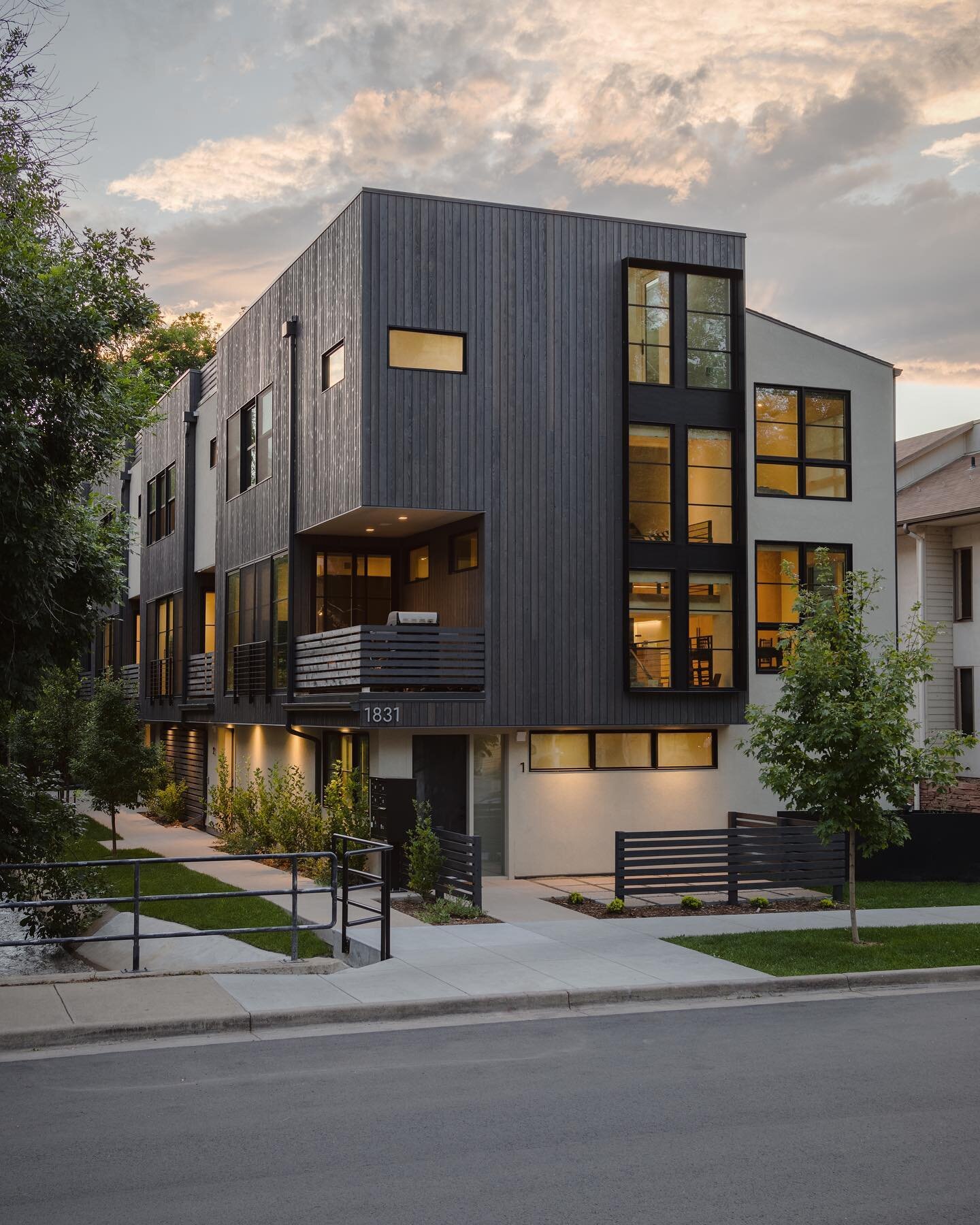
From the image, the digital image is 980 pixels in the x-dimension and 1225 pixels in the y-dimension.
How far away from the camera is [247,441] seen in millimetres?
28641

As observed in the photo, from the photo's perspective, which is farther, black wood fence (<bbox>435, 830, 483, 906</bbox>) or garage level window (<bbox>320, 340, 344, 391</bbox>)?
garage level window (<bbox>320, 340, 344, 391</bbox>)

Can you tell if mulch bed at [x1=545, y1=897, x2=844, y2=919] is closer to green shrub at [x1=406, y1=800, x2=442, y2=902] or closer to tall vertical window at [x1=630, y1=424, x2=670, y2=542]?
green shrub at [x1=406, y1=800, x2=442, y2=902]

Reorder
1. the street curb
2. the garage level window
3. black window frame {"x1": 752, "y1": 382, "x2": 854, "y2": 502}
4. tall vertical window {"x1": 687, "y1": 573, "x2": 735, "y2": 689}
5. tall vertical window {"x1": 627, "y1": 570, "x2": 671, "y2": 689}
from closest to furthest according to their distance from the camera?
1. the street curb
2. the garage level window
3. tall vertical window {"x1": 627, "y1": 570, "x2": 671, "y2": 689}
4. tall vertical window {"x1": 687, "y1": 573, "x2": 735, "y2": 689}
5. black window frame {"x1": 752, "y1": 382, "x2": 854, "y2": 502}

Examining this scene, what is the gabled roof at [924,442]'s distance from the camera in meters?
35.6

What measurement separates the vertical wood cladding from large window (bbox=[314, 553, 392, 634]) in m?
4.41

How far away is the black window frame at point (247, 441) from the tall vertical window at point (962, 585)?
16742 mm

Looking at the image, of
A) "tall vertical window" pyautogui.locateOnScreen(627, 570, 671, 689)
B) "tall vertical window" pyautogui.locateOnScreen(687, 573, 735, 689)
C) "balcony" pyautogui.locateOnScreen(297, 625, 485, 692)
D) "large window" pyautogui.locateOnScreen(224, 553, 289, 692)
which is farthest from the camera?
"large window" pyautogui.locateOnScreen(224, 553, 289, 692)

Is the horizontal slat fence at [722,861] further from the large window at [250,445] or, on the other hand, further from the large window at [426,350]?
the large window at [250,445]

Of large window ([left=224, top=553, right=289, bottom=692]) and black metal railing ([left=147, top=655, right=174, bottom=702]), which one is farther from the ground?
large window ([left=224, top=553, right=289, bottom=692])

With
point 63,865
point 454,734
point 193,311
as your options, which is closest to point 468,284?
point 454,734

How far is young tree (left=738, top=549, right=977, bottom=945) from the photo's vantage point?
15.0 m

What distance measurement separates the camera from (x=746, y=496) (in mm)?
23375

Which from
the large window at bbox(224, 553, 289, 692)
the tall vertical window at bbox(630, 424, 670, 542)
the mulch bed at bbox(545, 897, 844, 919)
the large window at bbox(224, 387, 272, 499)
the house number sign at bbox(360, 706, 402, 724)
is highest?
the large window at bbox(224, 387, 272, 499)

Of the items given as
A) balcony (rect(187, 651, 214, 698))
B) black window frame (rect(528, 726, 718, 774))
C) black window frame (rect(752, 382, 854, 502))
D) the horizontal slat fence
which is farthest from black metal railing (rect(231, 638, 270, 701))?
black window frame (rect(752, 382, 854, 502))
